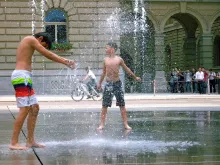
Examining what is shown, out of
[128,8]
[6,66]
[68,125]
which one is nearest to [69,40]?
[6,66]

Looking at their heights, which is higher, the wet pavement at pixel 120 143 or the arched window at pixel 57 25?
the arched window at pixel 57 25

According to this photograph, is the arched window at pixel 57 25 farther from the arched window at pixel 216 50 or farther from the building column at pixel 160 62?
the arched window at pixel 216 50

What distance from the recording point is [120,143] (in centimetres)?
809

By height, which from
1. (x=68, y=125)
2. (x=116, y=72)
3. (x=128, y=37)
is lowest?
(x=68, y=125)

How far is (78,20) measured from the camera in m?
30.1

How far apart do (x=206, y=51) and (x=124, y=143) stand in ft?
102

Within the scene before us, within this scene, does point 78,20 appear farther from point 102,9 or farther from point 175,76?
point 175,76

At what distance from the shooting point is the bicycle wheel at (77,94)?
952 inches

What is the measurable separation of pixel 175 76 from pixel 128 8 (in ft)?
18.0

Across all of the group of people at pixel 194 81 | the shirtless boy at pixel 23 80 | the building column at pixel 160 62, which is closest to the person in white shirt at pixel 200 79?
the group of people at pixel 194 81

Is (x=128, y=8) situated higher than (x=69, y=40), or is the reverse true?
(x=128, y=8)

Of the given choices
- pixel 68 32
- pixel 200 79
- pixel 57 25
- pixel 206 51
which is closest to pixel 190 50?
pixel 206 51

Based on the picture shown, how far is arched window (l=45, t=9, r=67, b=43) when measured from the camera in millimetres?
30141

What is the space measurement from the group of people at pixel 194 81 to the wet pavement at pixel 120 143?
20782mm
